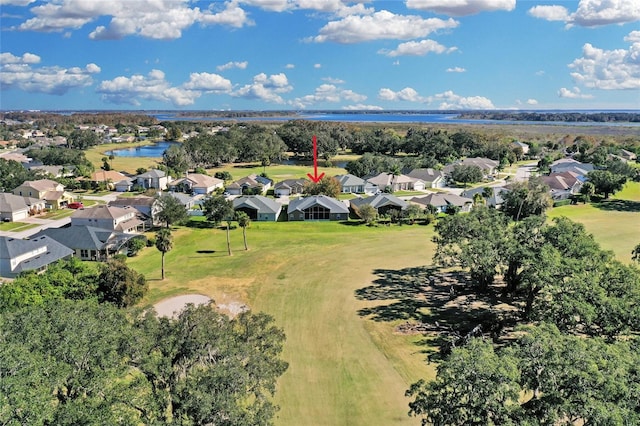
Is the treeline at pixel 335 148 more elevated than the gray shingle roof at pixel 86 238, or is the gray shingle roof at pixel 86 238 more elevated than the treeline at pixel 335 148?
the treeline at pixel 335 148

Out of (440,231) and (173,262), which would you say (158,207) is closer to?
(173,262)

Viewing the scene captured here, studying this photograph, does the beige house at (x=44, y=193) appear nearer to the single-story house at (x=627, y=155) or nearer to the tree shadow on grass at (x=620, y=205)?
the tree shadow on grass at (x=620, y=205)

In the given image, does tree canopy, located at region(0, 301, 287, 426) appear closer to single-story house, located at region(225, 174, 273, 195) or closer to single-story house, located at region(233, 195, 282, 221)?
single-story house, located at region(233, 195, 282, 221)

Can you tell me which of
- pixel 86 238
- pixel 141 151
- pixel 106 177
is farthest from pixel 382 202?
pixel 141 151

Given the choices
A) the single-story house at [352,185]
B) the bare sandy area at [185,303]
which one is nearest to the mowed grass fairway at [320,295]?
the bare sandy area at [185,303]

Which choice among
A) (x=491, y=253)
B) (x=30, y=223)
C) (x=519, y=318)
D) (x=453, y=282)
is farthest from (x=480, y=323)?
(x=30, y=223)
